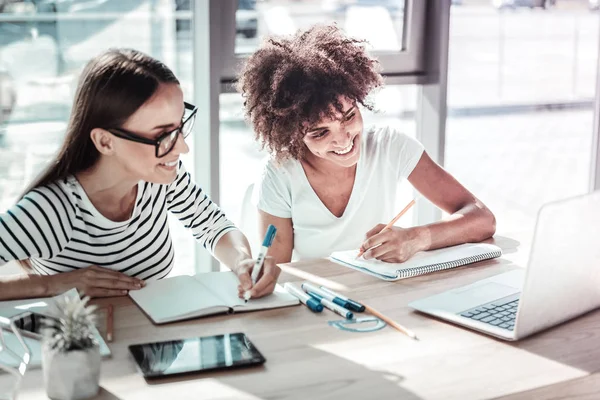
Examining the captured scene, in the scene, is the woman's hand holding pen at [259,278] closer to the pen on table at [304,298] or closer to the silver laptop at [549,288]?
the pen on table at [304,298]

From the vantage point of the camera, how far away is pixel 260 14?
9.27ft

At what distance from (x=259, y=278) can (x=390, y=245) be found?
1.21ft

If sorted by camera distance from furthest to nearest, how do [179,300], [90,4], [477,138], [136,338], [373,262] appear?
[477,138]
[90,4]
[373,262]
[179,300]
[136,338]

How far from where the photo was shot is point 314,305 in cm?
152

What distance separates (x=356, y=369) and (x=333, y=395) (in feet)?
0.34

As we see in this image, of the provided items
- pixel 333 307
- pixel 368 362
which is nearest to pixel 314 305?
pixel 333 307

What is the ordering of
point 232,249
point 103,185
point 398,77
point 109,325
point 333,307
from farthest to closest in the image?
point 398,77
point 232,249
point 103,185
point 333,307
point 109,325

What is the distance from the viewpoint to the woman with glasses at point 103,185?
1591 millimetres

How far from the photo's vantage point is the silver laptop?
4.30ft

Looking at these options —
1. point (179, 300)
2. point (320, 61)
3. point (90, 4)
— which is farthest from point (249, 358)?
point (90, 4)

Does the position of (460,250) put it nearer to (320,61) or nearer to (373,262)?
(373,262)

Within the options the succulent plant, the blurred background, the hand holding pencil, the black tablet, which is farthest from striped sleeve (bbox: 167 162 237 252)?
the succulent plant

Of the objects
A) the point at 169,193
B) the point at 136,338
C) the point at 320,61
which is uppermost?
the point at 320,61

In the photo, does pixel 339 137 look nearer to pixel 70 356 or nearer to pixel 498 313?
pixel 498 313
